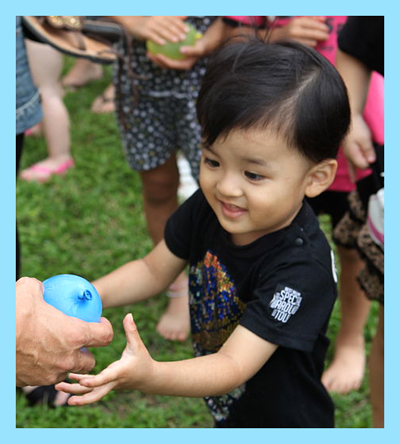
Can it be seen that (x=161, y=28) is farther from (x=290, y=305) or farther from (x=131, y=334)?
(x=131, y=334)

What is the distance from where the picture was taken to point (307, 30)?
2.57m

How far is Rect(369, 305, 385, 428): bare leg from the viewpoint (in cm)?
238

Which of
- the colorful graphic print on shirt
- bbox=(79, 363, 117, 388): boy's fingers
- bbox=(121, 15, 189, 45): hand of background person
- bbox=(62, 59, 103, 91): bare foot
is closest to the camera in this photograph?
bbox=(79, 363, 117, 388): boy's fingers

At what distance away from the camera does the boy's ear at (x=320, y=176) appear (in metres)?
1.74

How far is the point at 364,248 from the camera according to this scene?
7.29ft

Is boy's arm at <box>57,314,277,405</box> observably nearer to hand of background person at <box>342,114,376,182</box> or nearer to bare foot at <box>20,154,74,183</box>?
hand of background person at <box>342,114,376,182</box>

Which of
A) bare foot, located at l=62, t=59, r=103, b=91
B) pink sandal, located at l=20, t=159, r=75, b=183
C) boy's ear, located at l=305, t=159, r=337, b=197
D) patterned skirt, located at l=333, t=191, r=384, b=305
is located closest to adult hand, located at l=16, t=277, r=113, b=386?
boy's ear, located at l=305, t=159, r=337, b=197

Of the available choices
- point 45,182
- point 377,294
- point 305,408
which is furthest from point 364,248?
point 45,182

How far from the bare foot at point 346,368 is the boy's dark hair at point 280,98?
137cm

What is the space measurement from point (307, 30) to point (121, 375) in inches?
63.2

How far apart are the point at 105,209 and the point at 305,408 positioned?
225cm

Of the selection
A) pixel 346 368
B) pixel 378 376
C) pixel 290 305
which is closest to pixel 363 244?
pixel 378 376

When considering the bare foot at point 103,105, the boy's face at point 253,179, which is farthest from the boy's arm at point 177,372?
the bare foot at point 103,105

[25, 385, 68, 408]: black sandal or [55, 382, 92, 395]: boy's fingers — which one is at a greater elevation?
[55, 382, 92, 395]: boy's fingers
